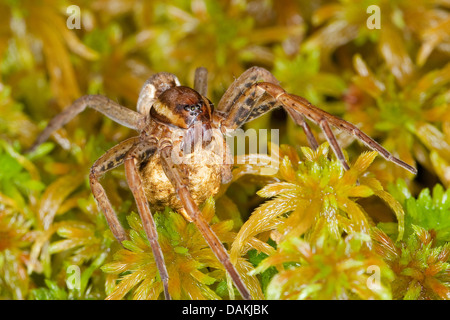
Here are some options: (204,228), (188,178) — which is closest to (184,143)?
(188,178)

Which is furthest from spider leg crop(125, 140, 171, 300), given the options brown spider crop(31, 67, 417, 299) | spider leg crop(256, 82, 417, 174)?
spider leg crop(256, 82, 417, 174)

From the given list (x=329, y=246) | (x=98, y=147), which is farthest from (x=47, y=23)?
(x=329, y=246)

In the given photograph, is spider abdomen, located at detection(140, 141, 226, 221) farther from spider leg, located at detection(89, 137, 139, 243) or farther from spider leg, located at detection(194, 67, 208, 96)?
spider leg, located at detection(194, 67, 208, 96)

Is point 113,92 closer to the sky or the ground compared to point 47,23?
closer to the ground

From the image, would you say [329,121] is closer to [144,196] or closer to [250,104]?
[250,104]

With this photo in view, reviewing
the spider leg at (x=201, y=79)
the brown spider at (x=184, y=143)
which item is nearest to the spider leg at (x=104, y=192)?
the brown spider at (x=184, y=143)

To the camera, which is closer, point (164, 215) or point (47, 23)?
point (164, 215)

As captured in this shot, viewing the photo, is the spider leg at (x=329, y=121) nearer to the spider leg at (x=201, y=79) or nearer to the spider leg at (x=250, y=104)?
the spider leg at (x=250, y=104)
